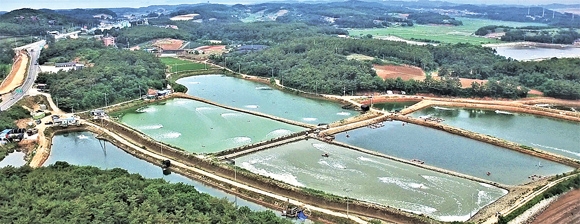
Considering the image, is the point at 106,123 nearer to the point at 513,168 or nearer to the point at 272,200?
the point at 272,200

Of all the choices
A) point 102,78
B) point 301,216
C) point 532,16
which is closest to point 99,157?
point 301,216

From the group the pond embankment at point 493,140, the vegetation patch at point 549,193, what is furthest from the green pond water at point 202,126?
the vegetation patch at point 549,193

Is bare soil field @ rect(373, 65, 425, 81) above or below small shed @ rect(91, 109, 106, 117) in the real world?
above

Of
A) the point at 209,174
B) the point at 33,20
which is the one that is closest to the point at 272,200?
the point at 209,174

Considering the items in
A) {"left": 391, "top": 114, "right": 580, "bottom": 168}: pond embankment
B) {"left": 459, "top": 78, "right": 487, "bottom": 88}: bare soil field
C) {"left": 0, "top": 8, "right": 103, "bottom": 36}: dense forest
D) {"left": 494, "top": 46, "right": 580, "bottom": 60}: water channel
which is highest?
{"left": 0, "top": 8, "right": 103, "bottom": 36}: dense forest

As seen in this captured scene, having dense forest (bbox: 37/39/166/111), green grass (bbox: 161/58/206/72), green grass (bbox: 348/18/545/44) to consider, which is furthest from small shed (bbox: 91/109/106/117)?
green grass (bbox: 348/18/545/44)

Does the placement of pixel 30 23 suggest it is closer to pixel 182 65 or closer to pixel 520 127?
pixel 182 65

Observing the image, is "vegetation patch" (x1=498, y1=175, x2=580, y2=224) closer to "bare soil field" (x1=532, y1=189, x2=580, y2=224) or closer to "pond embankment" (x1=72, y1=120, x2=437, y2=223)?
"bare soil field" (x1=532, y1=189, x2=580, y2=224)
